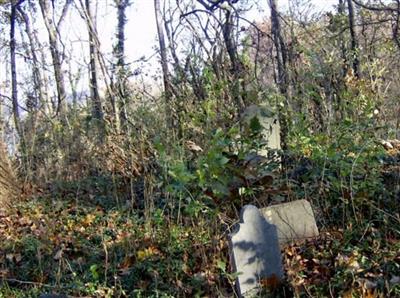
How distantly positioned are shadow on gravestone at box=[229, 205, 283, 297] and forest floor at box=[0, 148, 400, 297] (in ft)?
0.33

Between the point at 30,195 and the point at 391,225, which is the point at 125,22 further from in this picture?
the point at 391,225

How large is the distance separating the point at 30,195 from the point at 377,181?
17.1 feet

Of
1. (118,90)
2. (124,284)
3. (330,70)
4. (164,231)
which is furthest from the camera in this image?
(118,90)

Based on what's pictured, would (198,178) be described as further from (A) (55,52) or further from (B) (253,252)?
(A) (55,52)

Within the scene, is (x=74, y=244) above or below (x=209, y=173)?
below

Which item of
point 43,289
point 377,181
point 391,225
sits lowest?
point 43,289

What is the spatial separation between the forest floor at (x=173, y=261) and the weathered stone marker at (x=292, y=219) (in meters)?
0.09

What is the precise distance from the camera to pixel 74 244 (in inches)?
200

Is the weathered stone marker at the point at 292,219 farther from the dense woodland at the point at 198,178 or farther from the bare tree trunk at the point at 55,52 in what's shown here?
the bare tree trunk at the point at 55,52

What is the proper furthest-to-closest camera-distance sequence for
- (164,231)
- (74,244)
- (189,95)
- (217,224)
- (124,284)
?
(189,95)
(74,244)
(164,231)
(217,224)
(124,284)

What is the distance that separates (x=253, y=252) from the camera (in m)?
3.65

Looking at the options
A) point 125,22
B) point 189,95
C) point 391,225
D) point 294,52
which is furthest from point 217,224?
point 125,22

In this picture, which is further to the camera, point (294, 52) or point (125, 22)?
point (125, 22)

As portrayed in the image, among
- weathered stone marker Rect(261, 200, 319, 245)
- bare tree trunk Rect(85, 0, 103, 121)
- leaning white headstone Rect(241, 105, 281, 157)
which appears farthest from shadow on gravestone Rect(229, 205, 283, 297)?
bare tree trunk Rect(85, 0, 103, 121)
